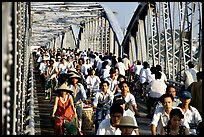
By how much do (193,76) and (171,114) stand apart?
244 inches

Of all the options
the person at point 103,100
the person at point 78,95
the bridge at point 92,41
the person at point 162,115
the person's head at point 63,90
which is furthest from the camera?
the person at point 78,95

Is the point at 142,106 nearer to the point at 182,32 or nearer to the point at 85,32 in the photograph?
the point at 182,32

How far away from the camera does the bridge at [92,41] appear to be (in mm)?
4719

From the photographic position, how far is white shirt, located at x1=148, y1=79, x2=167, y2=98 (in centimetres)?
1288

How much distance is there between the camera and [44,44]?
102562 mm

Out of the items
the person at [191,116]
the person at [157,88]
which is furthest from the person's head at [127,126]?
the person at [157,88]

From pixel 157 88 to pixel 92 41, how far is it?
43393mm

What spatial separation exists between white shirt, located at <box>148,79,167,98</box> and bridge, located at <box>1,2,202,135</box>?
1678 millimetres

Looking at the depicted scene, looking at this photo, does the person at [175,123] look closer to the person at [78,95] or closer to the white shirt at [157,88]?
the person at [78,95]

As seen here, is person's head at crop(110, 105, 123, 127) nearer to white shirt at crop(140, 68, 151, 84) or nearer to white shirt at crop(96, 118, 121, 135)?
white shirt at crop(96, 118, 121, 135)

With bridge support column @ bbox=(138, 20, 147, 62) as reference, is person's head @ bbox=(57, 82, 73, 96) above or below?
below

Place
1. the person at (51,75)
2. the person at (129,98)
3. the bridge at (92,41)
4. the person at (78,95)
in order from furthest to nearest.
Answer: the person at (51,75) → the person at (78,95) → the person at (129,98) → the bridge at (92,41)

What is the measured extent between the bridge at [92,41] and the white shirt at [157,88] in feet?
5.51

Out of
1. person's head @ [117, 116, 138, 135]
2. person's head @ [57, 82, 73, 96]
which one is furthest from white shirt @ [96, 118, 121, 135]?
person's head @ [57, 82, 73, 96]
